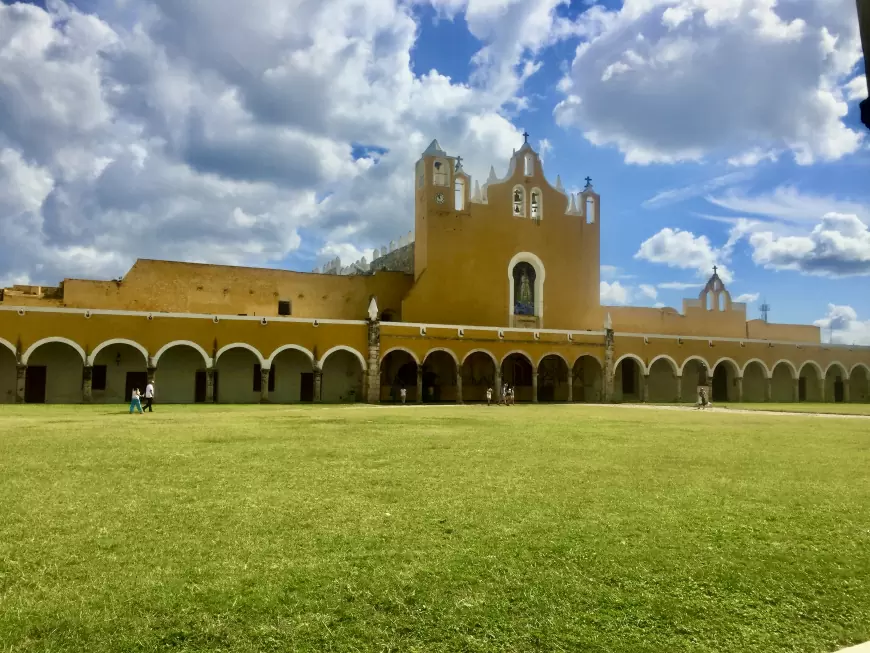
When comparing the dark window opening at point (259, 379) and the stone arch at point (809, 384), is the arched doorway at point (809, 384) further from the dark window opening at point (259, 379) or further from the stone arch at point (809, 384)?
the dark window opening at point (259, 379)

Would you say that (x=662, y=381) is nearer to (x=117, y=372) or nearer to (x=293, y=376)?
(x=293, y=376)

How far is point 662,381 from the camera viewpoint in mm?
34562

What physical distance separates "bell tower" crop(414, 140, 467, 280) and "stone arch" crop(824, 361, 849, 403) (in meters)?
22.5

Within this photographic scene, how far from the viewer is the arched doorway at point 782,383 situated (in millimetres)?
36469

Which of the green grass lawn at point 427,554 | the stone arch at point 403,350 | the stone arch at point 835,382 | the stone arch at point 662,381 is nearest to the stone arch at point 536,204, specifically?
the stone arch at point 662,381

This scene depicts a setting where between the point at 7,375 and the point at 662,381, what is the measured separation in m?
28.2

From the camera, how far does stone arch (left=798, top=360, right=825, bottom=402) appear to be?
122ft

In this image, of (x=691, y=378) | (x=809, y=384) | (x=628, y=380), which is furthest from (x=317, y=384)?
(x=809, y=384)

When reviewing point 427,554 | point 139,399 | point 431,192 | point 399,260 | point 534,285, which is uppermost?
point 431,192

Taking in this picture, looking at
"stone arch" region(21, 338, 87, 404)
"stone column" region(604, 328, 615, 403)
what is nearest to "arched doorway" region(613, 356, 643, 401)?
"stone column" region(604, 328, 615, 403)

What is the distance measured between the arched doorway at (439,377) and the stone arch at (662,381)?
10325 mm

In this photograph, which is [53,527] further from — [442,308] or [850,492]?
[442,308]

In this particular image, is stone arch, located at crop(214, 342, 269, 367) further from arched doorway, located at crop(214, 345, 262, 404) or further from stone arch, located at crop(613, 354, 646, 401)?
stone arch, located at crop(613, 354, 646, 401)

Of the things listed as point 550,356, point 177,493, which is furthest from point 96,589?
point 550,356
